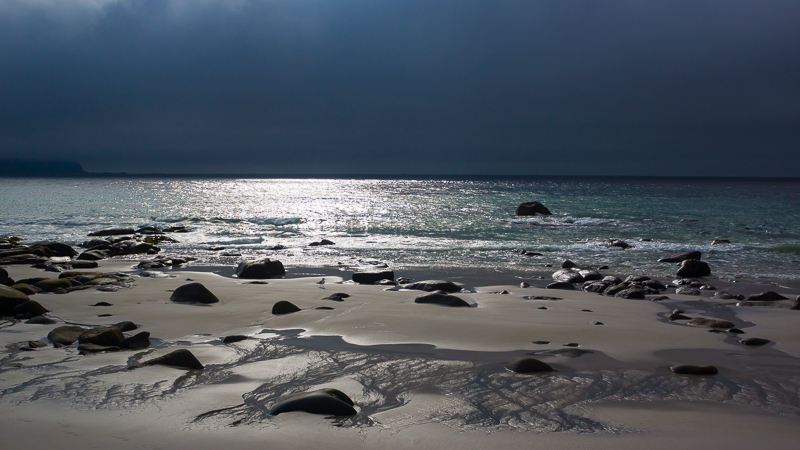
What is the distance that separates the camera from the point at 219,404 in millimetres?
3580

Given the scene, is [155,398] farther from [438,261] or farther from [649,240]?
[649,240]

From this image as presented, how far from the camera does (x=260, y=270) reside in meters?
11.2

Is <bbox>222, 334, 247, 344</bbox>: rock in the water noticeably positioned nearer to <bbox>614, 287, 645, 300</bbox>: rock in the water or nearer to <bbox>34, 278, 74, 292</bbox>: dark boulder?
<bbox>34, 278, 74, 292</bbox>: dark boulder

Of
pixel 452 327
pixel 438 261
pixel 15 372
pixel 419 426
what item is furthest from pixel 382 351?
pixel 438 261

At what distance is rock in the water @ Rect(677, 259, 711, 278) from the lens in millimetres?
12266

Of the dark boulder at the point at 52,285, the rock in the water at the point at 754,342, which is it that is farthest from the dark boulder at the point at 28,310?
the rock in the water at the point at 754,342

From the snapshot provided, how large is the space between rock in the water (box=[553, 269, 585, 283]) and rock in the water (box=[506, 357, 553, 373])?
273 inches

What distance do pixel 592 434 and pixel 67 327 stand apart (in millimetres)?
5396

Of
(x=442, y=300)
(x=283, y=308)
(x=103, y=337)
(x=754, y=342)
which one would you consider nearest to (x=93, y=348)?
(x=103, y=337)

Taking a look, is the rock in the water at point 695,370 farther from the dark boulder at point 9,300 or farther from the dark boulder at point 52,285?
the dark boulder at point 52,285

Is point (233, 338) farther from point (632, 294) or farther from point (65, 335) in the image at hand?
point (632, 294)

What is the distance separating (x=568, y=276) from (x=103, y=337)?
31.2 feet

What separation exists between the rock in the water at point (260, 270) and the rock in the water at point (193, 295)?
119 inches

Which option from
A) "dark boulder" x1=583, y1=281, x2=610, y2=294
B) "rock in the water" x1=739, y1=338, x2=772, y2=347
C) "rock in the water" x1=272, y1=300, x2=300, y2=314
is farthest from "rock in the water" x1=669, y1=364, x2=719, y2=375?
"dark boulder" x1=583, y1=281, x2=610, y2=294
